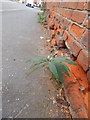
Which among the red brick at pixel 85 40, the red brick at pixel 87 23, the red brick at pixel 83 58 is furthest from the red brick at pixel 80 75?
the red brick at pixel 87 23

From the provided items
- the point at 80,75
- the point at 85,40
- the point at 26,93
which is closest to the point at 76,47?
the point at 85,40

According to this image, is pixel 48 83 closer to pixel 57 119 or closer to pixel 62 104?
pixel 62 104

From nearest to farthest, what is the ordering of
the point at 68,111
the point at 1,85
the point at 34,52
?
the point at 68,111 → the point at 1,85 → the point at 34,52

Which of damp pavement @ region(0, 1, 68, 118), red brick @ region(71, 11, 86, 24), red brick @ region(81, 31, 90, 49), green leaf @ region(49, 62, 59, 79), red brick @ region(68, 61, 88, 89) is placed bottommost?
damp pavement @ region(0, 1, 68, 118)

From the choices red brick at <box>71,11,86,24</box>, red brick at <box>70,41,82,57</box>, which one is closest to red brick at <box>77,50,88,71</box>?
red brick at <box>70,41,82,57</box>

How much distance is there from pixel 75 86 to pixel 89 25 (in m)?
0.50

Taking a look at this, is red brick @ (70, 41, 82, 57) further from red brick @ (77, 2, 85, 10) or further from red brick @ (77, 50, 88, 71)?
red brick @ (77, 2, 85, 10)

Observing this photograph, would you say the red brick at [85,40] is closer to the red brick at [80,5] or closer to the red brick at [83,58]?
the red brick at [83,58]

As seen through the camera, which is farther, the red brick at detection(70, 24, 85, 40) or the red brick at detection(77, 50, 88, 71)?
the red brick at detection(70, 24, 85, 40)

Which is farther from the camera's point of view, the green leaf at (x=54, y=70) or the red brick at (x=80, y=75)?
the red brick at (x=80, y=75)

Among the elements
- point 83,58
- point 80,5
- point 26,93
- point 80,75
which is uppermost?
point 80,5

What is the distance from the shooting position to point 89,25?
0.81m

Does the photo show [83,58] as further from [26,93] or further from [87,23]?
[26,93]

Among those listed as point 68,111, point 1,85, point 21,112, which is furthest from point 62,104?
point 1,85
